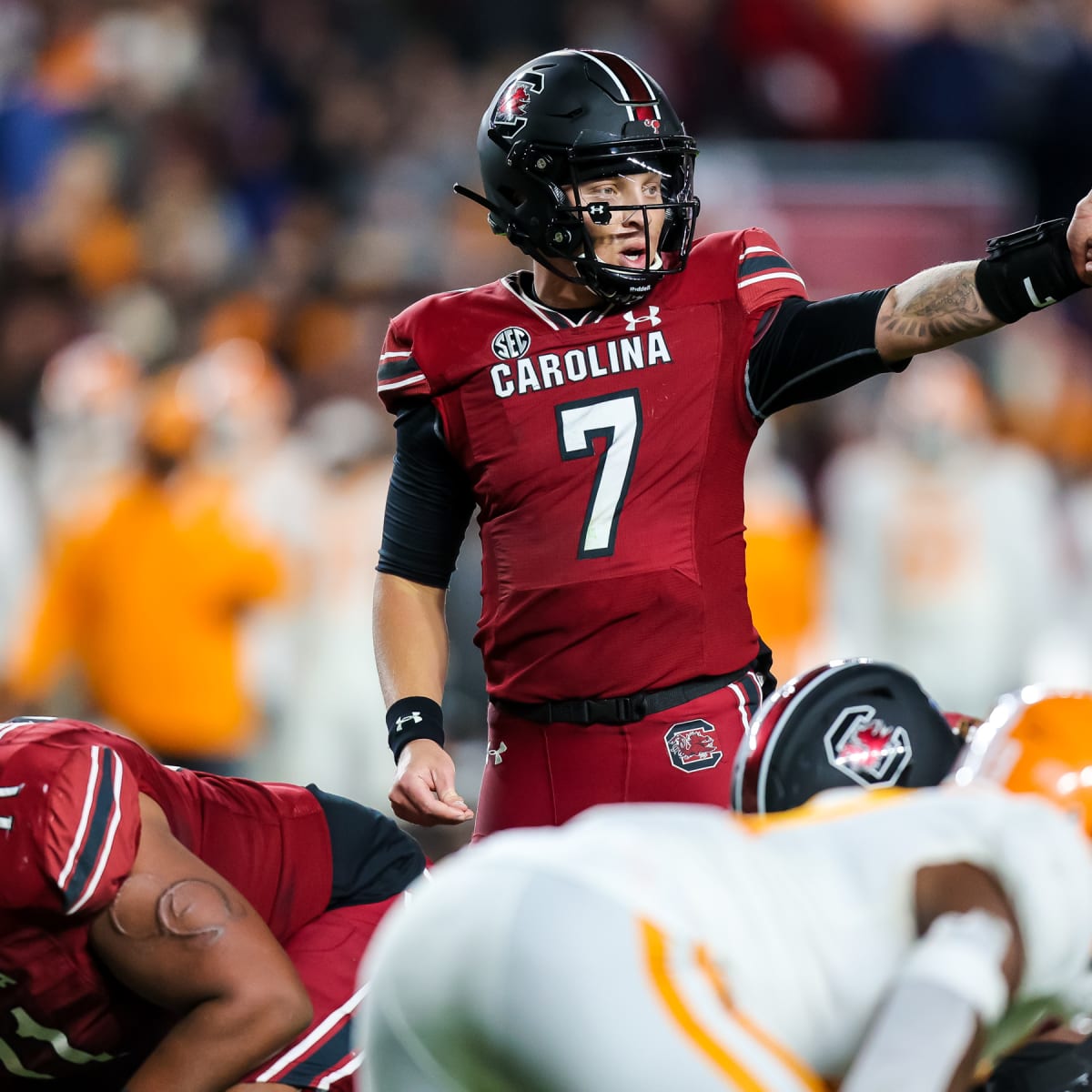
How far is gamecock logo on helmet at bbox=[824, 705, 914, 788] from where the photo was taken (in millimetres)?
2490

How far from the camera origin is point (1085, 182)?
9.90 metres

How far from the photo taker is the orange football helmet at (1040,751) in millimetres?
2295

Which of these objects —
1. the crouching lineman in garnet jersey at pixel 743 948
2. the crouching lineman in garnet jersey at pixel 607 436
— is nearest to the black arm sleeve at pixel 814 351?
the crouching lineman in garnet jersey at pixel 607 436

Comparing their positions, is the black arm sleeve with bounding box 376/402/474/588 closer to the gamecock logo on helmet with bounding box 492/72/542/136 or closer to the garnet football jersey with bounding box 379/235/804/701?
the garnet football jersey with bounding box 379/235/804/701

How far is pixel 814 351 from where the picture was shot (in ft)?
10.0

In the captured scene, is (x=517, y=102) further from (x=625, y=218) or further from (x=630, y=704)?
(x=630, y=704)

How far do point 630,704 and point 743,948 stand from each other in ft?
3.47

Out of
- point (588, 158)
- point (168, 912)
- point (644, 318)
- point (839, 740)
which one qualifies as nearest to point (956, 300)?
point (644, 318)

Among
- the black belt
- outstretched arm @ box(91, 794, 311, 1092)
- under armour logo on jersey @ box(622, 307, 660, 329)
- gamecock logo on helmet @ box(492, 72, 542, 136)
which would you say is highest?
gamecock logo on helmet @ box(492, 72, 542, 136)

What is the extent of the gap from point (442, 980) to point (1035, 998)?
0.66 metres

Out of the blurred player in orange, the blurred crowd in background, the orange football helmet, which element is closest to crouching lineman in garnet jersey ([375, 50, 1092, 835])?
the orange football helmet

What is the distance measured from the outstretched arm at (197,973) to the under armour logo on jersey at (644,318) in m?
1.18

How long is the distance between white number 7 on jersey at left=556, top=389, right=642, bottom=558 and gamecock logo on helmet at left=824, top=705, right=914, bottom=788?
2.42 feet

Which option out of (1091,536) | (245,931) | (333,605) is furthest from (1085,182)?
(245,931)
